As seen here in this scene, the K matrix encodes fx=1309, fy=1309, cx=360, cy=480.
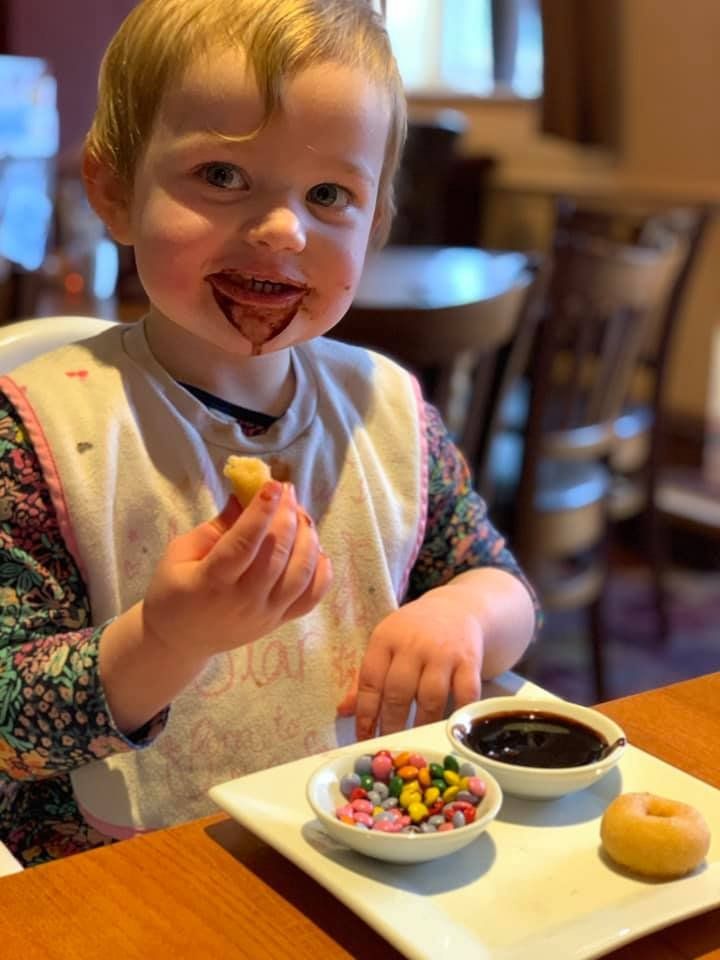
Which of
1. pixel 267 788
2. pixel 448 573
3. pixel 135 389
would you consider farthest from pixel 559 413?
pixel 267 788

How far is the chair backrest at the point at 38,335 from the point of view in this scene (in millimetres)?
1162

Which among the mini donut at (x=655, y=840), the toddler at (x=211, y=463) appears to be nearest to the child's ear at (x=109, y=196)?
the toddler at (x=211, y=463)

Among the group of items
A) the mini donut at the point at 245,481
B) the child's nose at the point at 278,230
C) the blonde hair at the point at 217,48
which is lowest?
the mini donut at the point at 245,481

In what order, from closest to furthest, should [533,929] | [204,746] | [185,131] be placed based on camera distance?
1. [533,929]
2. [185,131]
3. [204,746]

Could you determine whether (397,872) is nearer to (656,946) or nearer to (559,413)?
(656,946)

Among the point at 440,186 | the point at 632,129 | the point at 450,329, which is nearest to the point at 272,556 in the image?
the point at 450,329

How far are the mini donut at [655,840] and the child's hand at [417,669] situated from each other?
0.77 feet

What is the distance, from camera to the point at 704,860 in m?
0.71

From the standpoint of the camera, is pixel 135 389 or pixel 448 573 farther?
pixel 448 573

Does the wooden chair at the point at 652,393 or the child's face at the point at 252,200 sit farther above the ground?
the child's face at the point at 252,200

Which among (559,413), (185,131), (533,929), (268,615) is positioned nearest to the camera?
(533,929)

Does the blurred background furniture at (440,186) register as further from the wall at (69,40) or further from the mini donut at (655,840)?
the mini donut at (655,840)

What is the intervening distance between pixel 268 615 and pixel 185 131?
0.37 m

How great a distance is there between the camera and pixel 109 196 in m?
1.03
